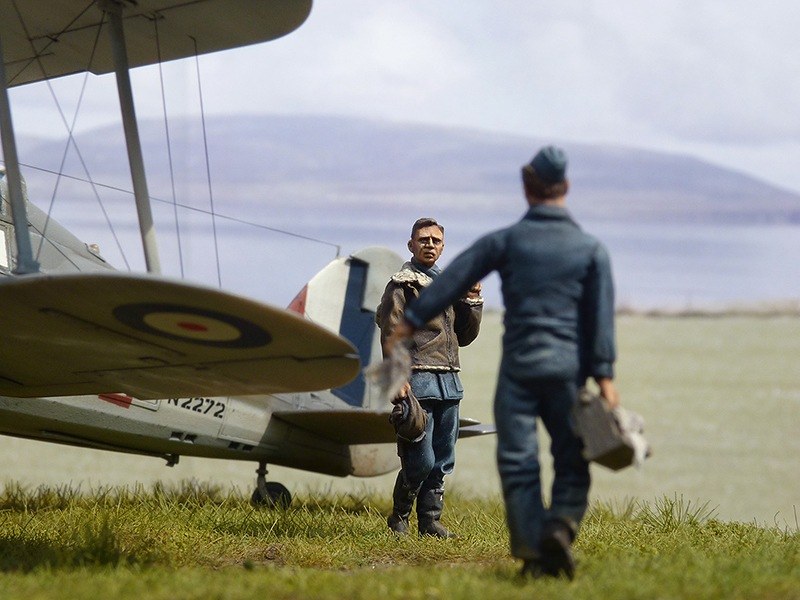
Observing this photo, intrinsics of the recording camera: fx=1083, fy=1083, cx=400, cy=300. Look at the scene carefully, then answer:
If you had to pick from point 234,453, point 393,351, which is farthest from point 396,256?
point 393,351

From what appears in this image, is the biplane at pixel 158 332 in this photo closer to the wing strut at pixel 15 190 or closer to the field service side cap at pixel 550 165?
the wing strut at pixel 15 190

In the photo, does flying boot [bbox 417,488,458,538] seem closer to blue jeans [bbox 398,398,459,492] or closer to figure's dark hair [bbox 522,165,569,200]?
blue jeans [bbox 398,398,459,492]

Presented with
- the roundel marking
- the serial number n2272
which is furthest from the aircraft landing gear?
the roundel marking

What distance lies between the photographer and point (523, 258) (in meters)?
4.43

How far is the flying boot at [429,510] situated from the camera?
6594 millimetres

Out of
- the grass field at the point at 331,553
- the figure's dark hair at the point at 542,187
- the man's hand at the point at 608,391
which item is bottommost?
the grass field at the point at 331,553

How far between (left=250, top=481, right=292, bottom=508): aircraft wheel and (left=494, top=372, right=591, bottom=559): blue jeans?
160 inches

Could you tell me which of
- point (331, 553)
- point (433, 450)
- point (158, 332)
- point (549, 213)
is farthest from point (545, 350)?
point (433, 450)

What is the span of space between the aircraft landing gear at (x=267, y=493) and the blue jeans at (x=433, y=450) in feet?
6.46

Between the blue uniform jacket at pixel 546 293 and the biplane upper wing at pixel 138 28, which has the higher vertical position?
the biplane upper wing at pixel 138 28

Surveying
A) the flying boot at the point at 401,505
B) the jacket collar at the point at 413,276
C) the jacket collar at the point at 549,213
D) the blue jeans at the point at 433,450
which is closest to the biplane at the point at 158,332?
the blue jeans at the point at 433,450

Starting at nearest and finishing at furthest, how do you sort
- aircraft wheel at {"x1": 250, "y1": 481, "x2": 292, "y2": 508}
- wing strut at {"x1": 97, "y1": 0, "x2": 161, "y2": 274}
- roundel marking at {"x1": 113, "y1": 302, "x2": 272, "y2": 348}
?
roundel marking at {"x1": 113, "y1": 302, "x2": 272, "y2": 348} < wing strut at {"x1": 97, "y1": 0, "x2": 161, "y2": 274} < aircraft wheel at {"x1": 250, "y1": 481, "x2": 292, "y2": 508}

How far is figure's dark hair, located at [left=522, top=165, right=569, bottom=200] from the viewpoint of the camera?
14.9 ft

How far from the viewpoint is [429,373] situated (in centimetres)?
644
